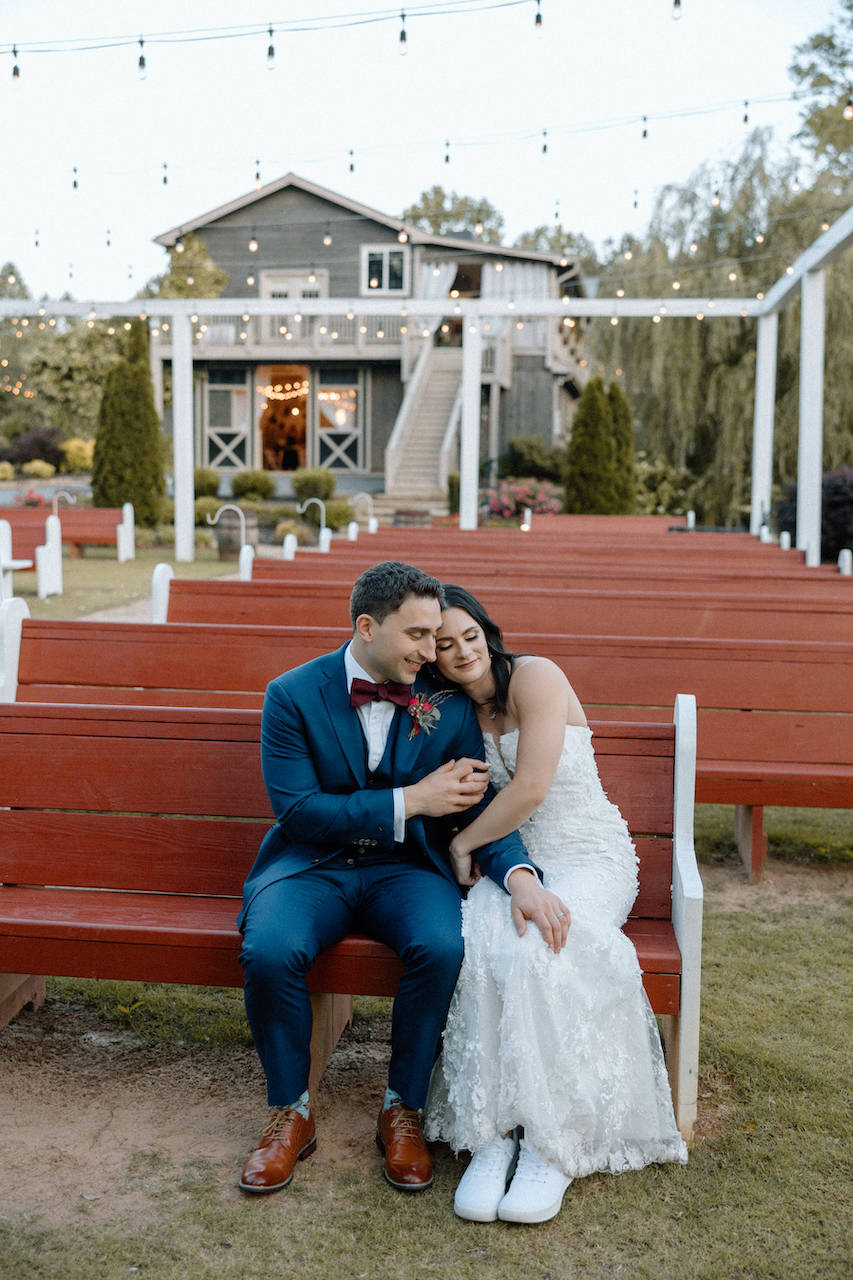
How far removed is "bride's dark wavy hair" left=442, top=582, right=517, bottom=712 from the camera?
10.5ft

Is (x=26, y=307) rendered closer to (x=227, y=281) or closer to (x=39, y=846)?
(x=227, y=281)

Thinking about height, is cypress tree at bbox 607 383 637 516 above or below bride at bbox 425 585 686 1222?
above

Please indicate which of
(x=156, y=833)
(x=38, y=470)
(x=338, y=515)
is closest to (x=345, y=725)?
(x=156, y=833)

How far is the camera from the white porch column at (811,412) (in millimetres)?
13312

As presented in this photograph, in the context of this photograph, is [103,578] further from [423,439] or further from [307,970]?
[307,970]

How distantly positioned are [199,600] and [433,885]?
313 cm

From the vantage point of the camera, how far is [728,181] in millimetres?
22516

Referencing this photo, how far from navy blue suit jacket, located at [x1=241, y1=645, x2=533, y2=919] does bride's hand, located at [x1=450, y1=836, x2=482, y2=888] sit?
0.03 metres

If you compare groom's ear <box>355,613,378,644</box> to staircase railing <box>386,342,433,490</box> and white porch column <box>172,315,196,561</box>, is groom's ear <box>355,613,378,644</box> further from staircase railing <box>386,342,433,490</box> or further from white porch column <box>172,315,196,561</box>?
staircase railing <box>386,342,433,490</box>

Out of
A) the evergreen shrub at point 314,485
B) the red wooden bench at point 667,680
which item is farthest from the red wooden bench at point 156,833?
the evergreen shrub at point 314,485

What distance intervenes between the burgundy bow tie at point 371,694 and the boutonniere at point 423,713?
0.03 m

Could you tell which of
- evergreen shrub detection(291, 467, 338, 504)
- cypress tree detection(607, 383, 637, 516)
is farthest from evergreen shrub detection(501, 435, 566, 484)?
cypress tree detection(607, 383, 637, 516)

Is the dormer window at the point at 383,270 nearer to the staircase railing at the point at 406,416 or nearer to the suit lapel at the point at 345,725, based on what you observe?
the staircase railing at the point at 406,416

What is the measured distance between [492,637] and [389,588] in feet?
1.21
